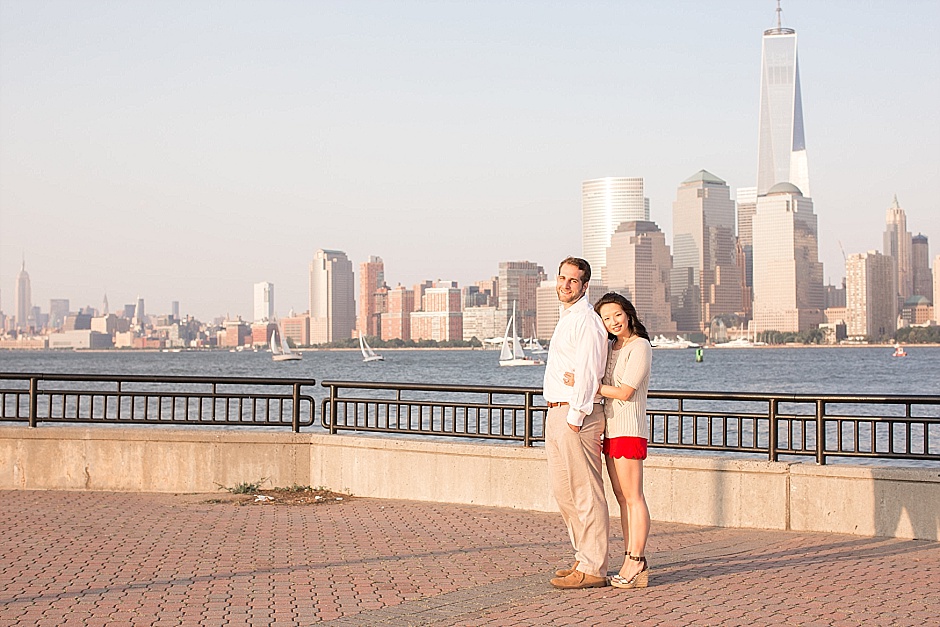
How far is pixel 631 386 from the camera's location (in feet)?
26.1

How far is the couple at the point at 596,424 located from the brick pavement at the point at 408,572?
0.98 feet

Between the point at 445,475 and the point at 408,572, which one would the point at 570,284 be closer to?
the point at 408,572

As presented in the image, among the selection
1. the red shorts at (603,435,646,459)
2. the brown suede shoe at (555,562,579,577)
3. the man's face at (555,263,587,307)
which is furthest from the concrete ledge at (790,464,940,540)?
the man's face at (555,263,587,307)

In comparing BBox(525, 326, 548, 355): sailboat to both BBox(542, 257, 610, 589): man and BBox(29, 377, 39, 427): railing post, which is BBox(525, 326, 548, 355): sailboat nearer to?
BBox(29, 377, 39, 427): railing post

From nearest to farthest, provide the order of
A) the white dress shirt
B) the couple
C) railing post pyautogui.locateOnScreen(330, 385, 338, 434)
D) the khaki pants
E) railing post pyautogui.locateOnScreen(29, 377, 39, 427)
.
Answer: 1. the white dress shirt
2. the couple
3. the khaki pants
4. railing post pyautogui.locateOnScreen(330, 385, 338, 434)
5. railing post pyautogui.locateOnScreen(29, 377, 39, 427)

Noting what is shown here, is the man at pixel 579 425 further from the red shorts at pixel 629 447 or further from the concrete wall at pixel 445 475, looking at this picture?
the concrete wall at pixel 445 475

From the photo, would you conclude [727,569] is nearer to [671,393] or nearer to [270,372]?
[671,393]

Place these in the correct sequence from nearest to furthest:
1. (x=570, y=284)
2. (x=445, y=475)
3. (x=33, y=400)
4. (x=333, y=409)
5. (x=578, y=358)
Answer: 1. (x=578, y=358)
2. (x=570, y=284)
3. (x=445, y=475)
4. (x=333, y=409)
5. (x=33, y=400)

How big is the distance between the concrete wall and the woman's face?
10.9 ft

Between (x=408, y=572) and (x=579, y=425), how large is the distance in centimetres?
185

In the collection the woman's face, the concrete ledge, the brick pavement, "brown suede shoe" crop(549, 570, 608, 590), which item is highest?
the woman's face

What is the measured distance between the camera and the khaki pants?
797 cm

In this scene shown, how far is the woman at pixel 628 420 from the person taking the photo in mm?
8023

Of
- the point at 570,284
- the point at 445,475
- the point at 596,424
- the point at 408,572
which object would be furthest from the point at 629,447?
the point at 445,475
